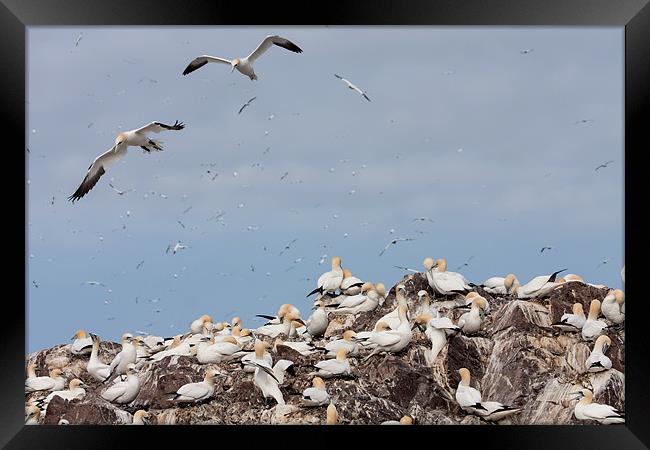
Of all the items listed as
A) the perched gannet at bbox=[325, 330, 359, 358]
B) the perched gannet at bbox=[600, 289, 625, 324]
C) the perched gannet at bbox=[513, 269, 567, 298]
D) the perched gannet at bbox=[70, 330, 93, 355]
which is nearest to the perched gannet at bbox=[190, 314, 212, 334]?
the perched gannet at bbox=[70, 330, 93, 355]

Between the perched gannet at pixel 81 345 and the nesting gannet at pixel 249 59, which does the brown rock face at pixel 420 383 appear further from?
the nesting gannet at pixel 249 59

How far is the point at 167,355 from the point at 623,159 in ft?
12.2

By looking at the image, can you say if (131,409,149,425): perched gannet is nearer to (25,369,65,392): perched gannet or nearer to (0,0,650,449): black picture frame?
(0,0,650,449): black picture frame

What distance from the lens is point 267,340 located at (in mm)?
6441

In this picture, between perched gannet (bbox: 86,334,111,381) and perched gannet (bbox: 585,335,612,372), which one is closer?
perched gannet (bbox: 585,335,612,372)

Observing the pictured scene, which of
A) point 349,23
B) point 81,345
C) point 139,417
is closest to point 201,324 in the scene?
point 81,345

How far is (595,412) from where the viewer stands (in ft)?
17.5

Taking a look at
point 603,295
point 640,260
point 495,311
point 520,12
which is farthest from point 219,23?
point 603,295

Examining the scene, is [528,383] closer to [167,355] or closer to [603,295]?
[603,295]

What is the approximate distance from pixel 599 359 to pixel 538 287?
2.89 ft

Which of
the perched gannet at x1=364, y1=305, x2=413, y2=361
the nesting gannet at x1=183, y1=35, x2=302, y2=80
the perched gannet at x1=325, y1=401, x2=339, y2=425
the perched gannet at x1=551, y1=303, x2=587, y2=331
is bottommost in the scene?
the perched gannet at x1=325, y1=401, x2=339, y2=425

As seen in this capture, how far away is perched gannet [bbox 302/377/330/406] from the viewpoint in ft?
17.7

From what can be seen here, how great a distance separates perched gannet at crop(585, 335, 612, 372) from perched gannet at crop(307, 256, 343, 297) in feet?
7.76

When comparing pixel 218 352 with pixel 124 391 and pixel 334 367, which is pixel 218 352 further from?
pixel 334 367
